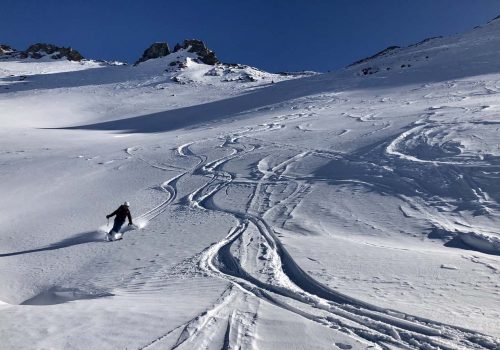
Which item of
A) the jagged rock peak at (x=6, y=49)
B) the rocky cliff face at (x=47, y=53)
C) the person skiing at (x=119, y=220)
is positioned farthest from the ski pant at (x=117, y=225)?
the jagged rock peak at (x=6, y=49)

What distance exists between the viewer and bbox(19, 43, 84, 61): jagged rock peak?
239ft

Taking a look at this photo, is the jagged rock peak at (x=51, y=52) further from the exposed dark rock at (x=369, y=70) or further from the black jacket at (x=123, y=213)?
the black jacket at (x=123, y=213)

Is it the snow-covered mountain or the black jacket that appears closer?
the snow-covered mountain

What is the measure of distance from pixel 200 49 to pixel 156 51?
8.97 m

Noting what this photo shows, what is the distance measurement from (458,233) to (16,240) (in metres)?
9.47

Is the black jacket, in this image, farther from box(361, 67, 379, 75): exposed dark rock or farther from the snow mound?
box(361, 67, 379, 75): exposed dark rock

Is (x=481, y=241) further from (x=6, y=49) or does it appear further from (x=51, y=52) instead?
(x=6, y=49)

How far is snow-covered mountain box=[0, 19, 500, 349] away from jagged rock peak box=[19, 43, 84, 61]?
54640mm

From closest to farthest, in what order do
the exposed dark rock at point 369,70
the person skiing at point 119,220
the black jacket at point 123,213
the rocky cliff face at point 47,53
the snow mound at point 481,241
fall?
1. the snow mound at point 481,241
2. the person skiing at point 119,220
3. the black jacket at point 123,213
4. the exposed dark rock at point 369,70
5. the rocky cliff face at point 47,53

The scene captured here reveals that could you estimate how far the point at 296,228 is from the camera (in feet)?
29.1

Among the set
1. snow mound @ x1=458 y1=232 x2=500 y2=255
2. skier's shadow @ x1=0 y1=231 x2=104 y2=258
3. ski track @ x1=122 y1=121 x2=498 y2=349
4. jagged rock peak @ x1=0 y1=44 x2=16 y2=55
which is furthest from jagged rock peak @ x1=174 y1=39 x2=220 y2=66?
snow mound @ x1=458 y1=232 x2=500 y2=255

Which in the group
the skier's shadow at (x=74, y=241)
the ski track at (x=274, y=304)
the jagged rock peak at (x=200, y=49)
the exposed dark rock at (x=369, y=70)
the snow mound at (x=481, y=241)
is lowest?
the skier's shadow at (x=74, y=241)

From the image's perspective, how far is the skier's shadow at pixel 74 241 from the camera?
9281 mm

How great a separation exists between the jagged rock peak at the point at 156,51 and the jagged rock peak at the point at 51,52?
462 inches
